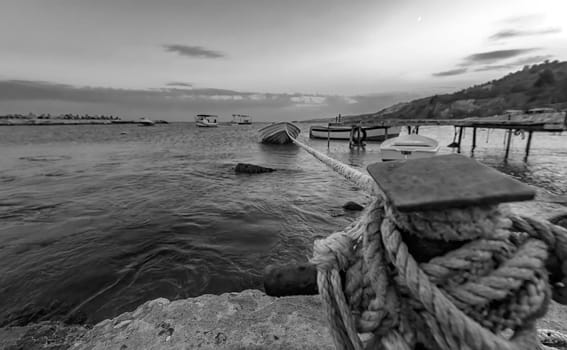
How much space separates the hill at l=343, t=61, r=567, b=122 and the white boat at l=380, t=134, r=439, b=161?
179 ft

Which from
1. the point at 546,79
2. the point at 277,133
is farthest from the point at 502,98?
the point at 277,133

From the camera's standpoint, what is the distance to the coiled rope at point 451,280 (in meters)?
0.73

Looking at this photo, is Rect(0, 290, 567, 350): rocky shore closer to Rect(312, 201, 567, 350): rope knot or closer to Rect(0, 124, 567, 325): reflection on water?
Rect(0, 124, 567, 325): reflection on water

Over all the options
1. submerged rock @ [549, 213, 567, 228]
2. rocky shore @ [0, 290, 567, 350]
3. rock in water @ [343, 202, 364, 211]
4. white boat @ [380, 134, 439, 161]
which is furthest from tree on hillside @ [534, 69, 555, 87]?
submerged rock @ [549, 213, 567, 228]

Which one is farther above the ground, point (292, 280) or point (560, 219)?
point (560, 219)

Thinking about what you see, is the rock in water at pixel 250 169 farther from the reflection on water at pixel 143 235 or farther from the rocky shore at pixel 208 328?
the rocky shore at pixel 208 328

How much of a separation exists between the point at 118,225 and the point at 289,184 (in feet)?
23.3

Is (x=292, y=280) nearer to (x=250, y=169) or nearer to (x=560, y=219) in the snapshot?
(x=560, y=219)

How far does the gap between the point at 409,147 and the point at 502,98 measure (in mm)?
117611

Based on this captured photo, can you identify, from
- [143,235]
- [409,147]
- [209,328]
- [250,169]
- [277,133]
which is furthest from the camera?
[277,133]

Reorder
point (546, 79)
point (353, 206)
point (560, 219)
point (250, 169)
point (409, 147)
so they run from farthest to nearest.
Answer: point (546, 79) < point (409, 147) < point (250, 169) < point (353, 206) < point (560, 219)

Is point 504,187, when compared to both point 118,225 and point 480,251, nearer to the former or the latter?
point 480,251

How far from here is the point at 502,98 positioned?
316 ft

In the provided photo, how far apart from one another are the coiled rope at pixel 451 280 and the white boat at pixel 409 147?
51.7 feet
